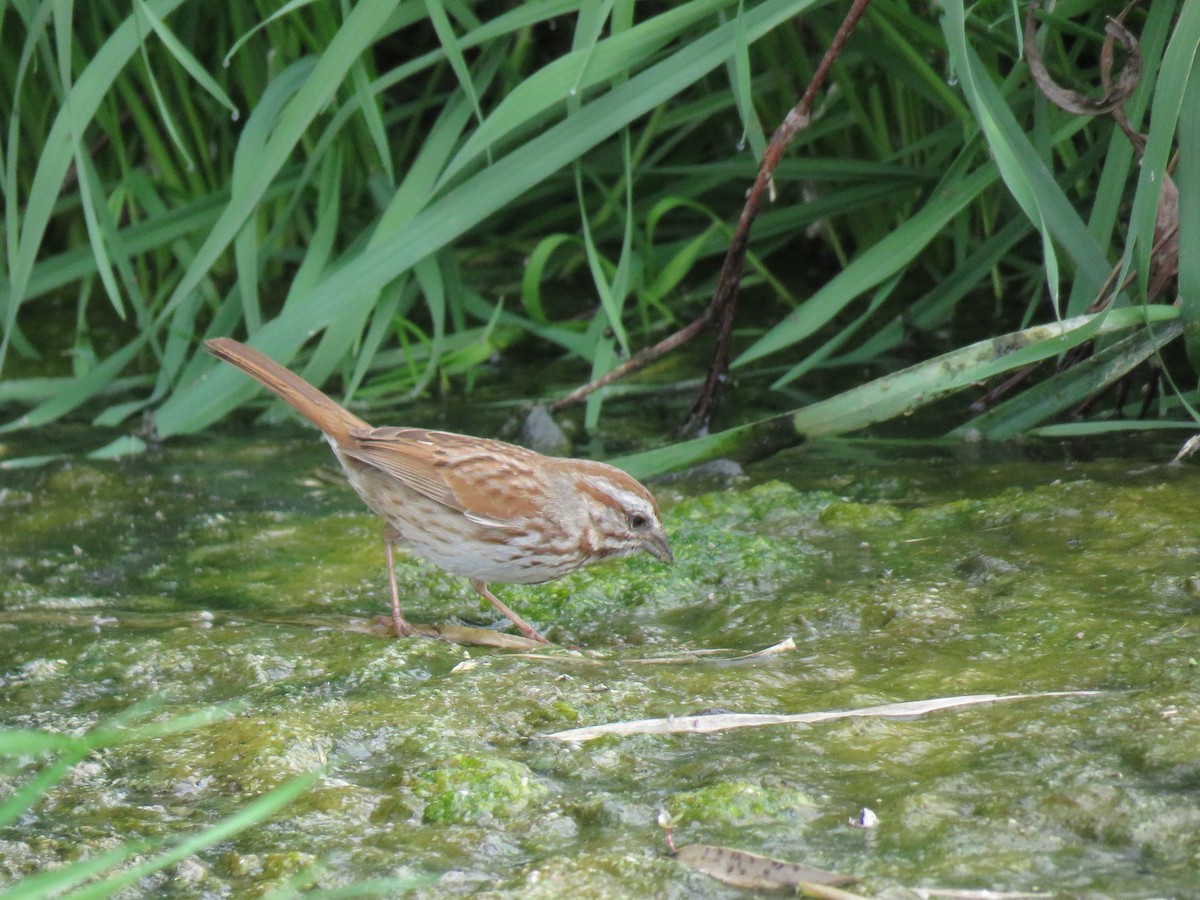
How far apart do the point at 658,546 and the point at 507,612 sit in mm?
426

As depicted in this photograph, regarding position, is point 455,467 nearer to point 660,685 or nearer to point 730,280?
point 730,280

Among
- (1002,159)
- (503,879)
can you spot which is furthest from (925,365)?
(503,879)

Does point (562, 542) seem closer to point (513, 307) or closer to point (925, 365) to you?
point (925, 365)

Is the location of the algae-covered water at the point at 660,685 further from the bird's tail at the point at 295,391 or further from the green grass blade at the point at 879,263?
the green grass blade at the point at 879,263

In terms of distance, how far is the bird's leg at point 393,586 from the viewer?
3.71 meters

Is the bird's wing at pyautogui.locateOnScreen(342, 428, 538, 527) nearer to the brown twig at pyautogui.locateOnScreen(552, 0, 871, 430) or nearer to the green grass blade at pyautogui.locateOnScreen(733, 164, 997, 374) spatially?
the brown twig at pyautogui.locateOnScreen(552, 0, 871, 430)

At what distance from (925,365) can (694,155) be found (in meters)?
2.91

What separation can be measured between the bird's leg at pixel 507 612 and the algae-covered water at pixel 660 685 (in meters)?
0.07

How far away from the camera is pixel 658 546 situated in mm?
3973

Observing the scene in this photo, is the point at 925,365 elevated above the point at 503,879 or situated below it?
above

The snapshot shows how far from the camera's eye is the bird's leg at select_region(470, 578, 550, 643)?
3.78m

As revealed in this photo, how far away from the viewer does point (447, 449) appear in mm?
4188

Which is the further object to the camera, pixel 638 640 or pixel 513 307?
pixel 513 307

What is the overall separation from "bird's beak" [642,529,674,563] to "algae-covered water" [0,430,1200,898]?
0.07 meters
